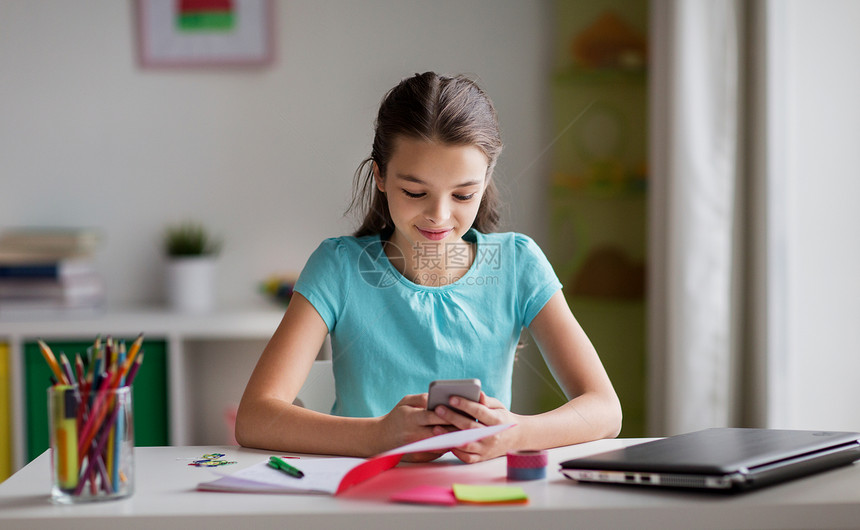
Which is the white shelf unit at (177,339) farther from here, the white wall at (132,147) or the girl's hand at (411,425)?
the girl's hand at (411,425)

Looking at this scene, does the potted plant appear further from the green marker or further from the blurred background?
the green marker

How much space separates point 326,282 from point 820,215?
4.21 feet

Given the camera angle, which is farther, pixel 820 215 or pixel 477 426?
pixel 820 215

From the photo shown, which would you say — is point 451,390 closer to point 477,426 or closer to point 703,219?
point 477,426

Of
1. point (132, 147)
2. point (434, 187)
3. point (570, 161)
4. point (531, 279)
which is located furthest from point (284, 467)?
point (132, 147)

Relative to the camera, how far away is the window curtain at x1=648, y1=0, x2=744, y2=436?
6.64 ft

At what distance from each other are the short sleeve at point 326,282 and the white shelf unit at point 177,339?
0.99m

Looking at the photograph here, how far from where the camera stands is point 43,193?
8.54 feet

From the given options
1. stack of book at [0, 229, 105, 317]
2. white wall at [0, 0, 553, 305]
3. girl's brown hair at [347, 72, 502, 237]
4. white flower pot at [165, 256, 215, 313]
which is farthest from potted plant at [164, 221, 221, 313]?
girl's brown hair at [347, 72, 502, 237]

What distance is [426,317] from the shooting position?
3.97 ft

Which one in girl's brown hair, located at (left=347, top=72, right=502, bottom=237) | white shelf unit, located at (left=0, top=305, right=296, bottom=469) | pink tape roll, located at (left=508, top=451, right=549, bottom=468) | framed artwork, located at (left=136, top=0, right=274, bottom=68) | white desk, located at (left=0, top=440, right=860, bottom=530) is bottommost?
white shelf unit, located at (left=0, top=305, right=296, bottom=469)

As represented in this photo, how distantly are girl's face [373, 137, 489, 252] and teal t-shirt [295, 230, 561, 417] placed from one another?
0.10 metres

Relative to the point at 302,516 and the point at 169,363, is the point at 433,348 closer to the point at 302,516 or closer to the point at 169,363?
the point at 302,516

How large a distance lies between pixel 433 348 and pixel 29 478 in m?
0.54
